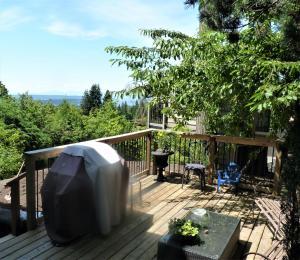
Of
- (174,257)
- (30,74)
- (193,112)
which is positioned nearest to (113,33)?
(193,112)

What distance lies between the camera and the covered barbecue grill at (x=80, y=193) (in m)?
3.50

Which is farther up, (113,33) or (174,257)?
(113,33)

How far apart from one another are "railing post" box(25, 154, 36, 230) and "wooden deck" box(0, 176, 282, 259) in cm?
13

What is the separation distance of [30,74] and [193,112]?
210 feet

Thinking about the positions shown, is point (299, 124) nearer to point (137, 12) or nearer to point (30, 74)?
point (137, 12)

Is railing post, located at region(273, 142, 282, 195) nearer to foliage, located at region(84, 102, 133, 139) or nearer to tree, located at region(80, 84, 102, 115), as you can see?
foliage, located at region(84, 102, 133, 139)

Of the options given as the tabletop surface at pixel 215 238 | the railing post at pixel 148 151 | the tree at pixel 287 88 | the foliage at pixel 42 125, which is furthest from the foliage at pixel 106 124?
the tree at pixel 287 88

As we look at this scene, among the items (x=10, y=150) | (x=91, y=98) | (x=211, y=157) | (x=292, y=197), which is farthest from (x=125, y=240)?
(x=91, y=98)

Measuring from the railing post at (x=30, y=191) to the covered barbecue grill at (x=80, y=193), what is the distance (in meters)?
0.38

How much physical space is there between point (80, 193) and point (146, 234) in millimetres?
1101

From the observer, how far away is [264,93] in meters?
3.21

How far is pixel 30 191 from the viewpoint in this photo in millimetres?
3951

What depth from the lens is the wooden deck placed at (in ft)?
11.6

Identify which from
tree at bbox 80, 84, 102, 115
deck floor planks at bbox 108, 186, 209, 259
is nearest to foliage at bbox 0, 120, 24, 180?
deck floor planks at bbox 108, 186, 209, 259
